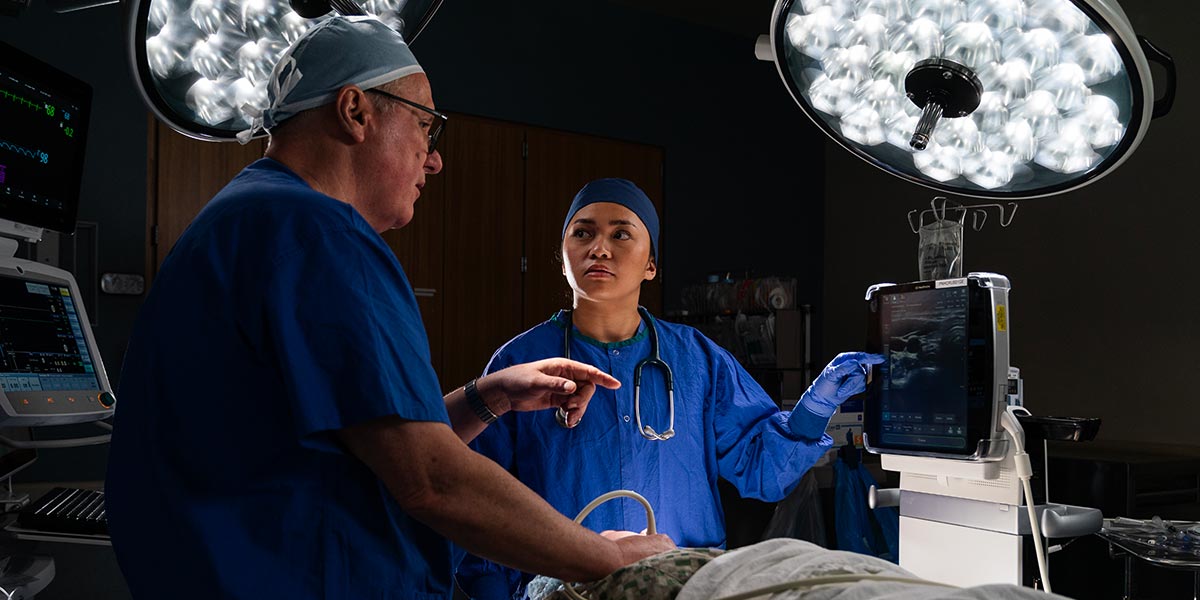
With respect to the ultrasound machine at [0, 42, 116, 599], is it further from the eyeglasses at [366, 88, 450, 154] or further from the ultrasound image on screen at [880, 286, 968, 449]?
the ultrasound image on screen at [880, 286, 968, 449]

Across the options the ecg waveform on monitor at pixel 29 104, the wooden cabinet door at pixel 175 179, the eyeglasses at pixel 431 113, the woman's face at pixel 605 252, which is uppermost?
the wooden cabinet door at pixel 175 179

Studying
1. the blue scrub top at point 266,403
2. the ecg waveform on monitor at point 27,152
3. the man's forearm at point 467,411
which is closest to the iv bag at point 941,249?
the man's forearm at point 467,411

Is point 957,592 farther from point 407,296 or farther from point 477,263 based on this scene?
point 477,263

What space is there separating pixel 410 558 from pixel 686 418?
1.22m

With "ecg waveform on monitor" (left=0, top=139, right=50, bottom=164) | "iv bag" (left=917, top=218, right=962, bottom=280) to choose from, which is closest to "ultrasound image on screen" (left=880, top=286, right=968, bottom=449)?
"iv bag" (left=917, top=218, right=962, bottom=280)

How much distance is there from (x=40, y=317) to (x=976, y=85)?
74.1 inches

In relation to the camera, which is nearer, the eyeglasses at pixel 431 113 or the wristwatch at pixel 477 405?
the eyeglasses at pixel 431 113

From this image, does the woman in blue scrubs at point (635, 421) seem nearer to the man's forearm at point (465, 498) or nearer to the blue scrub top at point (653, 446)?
the blue scrub top at point (653, 446)

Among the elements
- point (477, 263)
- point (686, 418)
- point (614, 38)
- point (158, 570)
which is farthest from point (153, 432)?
point (614, 38)

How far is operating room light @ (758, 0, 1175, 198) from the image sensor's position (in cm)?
127

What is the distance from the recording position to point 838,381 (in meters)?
2.02

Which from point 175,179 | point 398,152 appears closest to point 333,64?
point 398,152

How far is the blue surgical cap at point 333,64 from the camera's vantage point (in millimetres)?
1183

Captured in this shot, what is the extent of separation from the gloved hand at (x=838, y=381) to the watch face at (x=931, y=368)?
4cm
